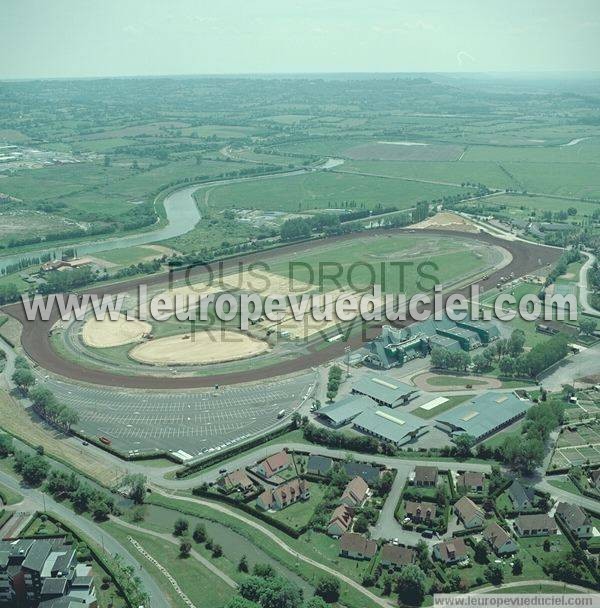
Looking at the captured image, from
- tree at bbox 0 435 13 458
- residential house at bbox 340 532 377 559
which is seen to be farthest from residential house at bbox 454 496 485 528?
tree at bbox 0 435 13 458

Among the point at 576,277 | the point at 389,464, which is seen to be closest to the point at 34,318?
the point at 389,464

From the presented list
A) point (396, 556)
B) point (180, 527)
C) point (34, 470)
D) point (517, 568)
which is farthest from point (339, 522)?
point (34, 470)

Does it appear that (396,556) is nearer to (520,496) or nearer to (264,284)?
(520,496)

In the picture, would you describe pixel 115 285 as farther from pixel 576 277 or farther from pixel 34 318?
pixel 576 277

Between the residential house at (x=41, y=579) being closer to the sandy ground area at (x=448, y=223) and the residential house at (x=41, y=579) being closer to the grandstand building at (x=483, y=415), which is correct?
the grandstand building at (x=483, y=415)

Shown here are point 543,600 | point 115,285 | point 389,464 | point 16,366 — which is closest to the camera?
point 543,600

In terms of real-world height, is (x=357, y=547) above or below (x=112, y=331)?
below

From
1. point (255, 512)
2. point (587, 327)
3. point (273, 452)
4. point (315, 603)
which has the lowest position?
point (273, 452)
